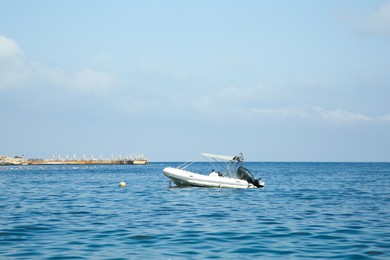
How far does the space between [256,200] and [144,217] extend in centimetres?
1271

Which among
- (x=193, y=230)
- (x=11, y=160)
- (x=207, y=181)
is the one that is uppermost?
(x=11, y=160)

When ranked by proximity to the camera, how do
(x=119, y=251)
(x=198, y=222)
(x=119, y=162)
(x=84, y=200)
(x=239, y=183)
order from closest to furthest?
(x=119, y=251) → (x=198, y=222) → (x=84, y=200) → (x=239, y=183) → (x=119, y=162)

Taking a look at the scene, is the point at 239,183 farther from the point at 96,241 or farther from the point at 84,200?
the point at 96,241

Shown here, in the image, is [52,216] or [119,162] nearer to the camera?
[52,216]

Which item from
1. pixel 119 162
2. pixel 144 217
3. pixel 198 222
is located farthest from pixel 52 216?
pixel 119 162

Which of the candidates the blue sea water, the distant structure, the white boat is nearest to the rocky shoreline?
the distant structure

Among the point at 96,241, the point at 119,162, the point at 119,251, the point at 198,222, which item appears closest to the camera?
the point at 119,251

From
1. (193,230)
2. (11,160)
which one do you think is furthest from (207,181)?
(11,160)

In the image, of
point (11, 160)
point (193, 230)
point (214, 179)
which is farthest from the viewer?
point (11, 160)

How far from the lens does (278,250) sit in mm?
16734

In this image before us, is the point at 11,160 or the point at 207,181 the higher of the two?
the point at 11,160

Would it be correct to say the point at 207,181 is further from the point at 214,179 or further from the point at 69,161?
the point at 69,161

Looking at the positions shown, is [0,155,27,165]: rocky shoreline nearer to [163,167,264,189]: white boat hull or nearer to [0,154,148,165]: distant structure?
[0,154,148,165]: distant structure

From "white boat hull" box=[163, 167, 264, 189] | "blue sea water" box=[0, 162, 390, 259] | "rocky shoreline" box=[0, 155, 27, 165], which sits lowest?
"blue sea water" box=[0, 162, 390, 259]
